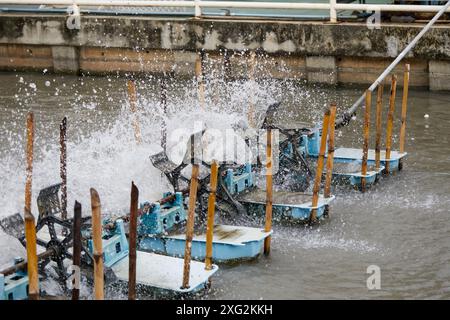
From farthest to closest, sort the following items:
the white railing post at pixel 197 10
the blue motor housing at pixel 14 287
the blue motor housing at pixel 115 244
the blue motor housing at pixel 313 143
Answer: the white railing post at pixel 197 10 < the blue motor housing at pixel 313 143 < the blue motor housing at pixel 115 244 < the blue motor housing at pixel 14 287

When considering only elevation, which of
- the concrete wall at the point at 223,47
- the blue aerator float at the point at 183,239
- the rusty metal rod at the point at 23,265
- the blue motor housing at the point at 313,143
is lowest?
the blue aerator float at the point at 183,239

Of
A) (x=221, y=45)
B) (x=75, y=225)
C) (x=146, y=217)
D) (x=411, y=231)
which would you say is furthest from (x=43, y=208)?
(x=221, y=45)

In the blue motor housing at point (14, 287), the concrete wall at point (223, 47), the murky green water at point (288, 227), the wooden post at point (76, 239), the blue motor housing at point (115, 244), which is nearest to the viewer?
the wooden post at point (76, 239)

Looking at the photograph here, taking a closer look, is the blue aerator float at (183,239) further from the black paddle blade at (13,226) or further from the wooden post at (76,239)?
the wooden post at (76,239)

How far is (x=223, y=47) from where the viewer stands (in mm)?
20391

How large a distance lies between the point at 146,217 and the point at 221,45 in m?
9.52

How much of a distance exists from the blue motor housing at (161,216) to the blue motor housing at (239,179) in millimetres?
1102

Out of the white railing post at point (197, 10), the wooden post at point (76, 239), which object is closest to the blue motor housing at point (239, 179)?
the wooden post at point (76, 239)

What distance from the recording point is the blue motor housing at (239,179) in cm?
1290

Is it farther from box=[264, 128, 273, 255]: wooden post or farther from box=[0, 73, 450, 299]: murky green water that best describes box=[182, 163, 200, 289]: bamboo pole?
box=[264, 128, 273, 255]: wooden post

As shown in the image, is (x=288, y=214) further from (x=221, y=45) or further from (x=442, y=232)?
(x=221, y=45)

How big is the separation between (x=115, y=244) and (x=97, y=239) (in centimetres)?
227

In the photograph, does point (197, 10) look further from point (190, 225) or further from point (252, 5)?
point (190, 225)

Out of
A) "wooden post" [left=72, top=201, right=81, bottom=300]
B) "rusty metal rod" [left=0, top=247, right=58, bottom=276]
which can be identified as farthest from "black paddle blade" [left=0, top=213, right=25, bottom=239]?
"wooden post" [left=72, top=201, right=81, bottom=300]
